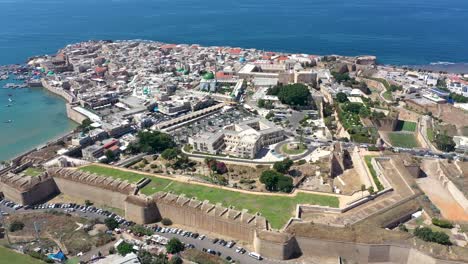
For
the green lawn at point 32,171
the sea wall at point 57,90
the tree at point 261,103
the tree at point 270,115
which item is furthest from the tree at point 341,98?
the sea wall at point 57,90

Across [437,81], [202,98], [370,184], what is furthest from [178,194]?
[437,81]

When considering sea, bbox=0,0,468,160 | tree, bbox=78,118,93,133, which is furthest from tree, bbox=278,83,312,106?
sea, bbox=0,0,468,160

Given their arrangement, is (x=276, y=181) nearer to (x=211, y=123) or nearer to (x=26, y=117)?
(x=211, y=123)

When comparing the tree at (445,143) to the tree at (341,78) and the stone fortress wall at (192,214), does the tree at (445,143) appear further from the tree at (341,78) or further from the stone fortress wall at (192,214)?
the tree at (341,78)

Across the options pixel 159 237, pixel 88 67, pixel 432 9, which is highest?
pixel 432 9

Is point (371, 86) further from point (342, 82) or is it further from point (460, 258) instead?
point (460, 258)

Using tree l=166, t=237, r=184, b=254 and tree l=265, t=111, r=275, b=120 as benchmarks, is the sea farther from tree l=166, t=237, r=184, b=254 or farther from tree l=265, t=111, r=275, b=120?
tree l=166, t=237, r=184, b=254
